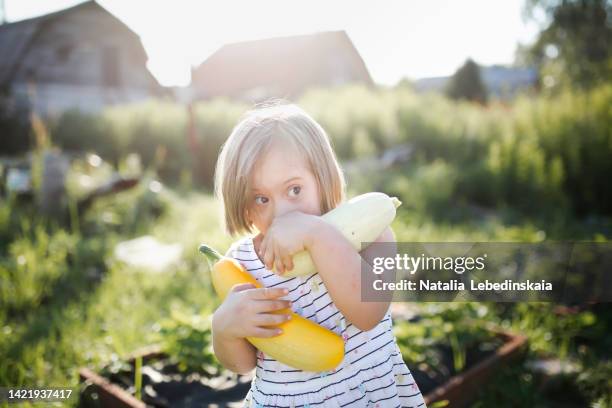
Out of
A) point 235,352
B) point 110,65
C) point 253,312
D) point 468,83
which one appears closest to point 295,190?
point 253,312

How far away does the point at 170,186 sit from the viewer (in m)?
11.6

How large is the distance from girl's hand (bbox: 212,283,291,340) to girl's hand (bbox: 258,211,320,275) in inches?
3.6

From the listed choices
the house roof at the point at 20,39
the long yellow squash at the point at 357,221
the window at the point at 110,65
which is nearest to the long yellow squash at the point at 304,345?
the long yellow squash at the point at 357,221

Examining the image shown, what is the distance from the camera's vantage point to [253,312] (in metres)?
1.47

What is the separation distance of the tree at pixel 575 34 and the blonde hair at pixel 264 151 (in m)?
18.0

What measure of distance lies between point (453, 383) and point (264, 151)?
1581mm

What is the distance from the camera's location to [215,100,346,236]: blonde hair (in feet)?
5.32

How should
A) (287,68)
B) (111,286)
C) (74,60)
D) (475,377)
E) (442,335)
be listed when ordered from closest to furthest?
(475,377) → (442,335) → (111,286) → (74,60) → (287,68)

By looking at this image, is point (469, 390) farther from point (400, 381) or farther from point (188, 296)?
point (188, 296)

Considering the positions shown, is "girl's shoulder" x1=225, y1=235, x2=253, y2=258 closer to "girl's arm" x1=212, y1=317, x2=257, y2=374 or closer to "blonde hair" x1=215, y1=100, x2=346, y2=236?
"blonde hair" x1=215, y1=100, x2=346, y2=236

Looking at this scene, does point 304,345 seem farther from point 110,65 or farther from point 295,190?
point 110,65

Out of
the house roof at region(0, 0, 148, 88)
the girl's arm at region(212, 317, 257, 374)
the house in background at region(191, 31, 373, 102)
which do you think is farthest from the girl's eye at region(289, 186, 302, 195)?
the house in background at region(191, 31, 373, 102)

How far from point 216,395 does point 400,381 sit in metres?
1.07

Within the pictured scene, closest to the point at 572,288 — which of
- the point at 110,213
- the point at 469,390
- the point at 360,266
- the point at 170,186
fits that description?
the point at 469,390
